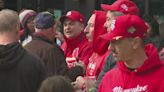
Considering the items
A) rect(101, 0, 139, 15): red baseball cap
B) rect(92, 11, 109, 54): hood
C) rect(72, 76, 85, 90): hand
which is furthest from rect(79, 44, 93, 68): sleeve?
rect(101, 0, 139, 15): red baseball cap

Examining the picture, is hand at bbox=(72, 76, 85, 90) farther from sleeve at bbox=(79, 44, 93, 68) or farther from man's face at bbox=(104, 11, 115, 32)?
sleeve at bbox=(79, 44, 93, 68)

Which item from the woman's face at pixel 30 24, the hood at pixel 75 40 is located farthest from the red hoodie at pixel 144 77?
the woman's face at pixel 30 24

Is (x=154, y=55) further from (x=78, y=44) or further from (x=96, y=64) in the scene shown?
(x=78, y=44)

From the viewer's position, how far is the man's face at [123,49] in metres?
4.73

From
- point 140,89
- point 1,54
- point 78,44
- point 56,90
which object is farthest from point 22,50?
A: point 78,44

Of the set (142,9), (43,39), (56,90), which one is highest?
(56,90)

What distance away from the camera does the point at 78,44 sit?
7742mm

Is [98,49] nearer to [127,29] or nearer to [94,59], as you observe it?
[94,59]

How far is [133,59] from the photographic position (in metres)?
4.78

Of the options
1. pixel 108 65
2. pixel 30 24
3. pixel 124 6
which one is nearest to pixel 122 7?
pixel 124 6

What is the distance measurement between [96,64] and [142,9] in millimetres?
4533

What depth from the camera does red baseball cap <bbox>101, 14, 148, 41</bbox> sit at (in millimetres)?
4793

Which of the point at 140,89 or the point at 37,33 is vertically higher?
the point at 140,89

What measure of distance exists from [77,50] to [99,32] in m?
1.11
